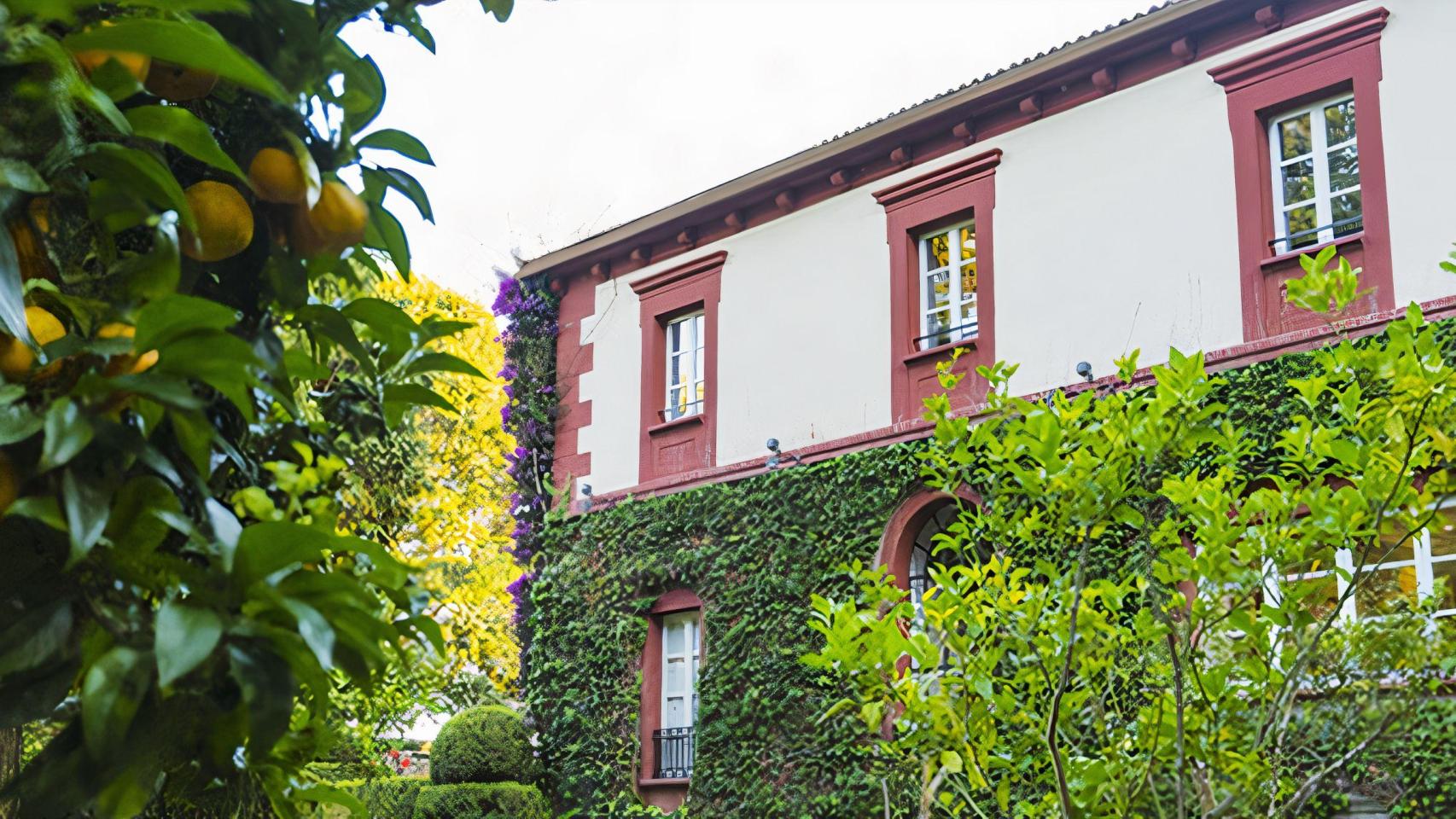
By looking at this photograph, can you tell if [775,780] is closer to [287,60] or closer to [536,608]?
[536,608]

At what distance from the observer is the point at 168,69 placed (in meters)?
1.23

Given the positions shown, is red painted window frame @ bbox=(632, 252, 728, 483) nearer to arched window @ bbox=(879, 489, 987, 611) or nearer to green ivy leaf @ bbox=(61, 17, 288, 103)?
arched window @ bbox=(879, 489, 987, 611)

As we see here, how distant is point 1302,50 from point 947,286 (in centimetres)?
349

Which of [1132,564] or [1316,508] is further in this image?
[1132,564]

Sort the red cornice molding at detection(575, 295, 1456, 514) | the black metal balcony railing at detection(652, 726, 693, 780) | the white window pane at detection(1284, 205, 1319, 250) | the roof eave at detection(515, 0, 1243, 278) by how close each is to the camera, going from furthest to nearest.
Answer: the black metal balcony railing at detection(652, 726, 693, 780)
the roof eave at detection(515, 0, 1243, 278)
the white window pane at detection(1284, 205, 1319, 250)
the red cornice molding at detection(575, 295, 1456, 514)

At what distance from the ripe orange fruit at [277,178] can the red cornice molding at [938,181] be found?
1150 centimetres

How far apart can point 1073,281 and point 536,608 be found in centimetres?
688

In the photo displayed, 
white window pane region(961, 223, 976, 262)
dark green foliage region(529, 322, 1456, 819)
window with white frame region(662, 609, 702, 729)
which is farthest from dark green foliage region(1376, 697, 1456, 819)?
window with white frame region(662, 609, 702, 729)

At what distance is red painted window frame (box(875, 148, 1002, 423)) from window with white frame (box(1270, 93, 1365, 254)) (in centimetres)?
241

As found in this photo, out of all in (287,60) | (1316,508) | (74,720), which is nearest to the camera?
(74,720)

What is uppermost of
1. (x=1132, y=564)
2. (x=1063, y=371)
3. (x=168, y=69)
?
(x=1063, y=371)

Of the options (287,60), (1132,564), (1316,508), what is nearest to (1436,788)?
(1132,564)

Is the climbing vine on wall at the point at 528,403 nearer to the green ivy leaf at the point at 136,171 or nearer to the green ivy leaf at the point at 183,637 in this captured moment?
the green ivy leaf at the point at 136,171

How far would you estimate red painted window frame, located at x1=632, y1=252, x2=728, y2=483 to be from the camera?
14180mm
